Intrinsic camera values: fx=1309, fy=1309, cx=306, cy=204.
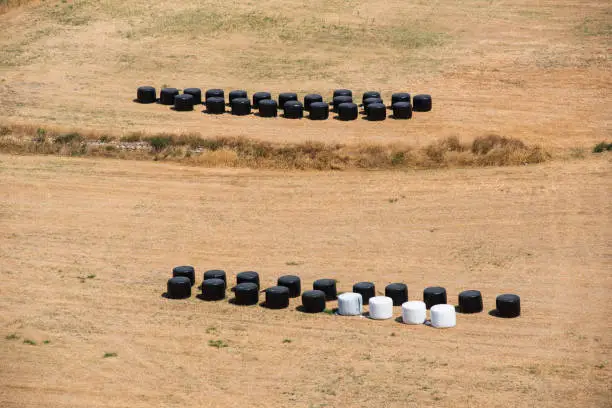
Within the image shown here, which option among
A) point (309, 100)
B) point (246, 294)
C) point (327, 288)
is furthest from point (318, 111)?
point (246, 294)

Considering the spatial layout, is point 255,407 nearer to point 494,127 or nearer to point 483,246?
point 483,246

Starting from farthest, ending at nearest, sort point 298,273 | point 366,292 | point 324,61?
point 324,61
point 298,273
point 366,292

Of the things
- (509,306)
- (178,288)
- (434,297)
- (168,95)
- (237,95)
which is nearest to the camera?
(509,306)

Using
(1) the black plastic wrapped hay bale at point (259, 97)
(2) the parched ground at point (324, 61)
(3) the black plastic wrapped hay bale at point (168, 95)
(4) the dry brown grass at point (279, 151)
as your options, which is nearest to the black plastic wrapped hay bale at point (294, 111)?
(2) the parched ground at point (324, 61)

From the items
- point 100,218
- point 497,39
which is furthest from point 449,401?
point 497,39

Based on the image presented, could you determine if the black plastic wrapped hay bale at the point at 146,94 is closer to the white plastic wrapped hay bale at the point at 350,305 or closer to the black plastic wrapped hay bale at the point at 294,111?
the black plastic wrapped hay bale at the point at 294,111

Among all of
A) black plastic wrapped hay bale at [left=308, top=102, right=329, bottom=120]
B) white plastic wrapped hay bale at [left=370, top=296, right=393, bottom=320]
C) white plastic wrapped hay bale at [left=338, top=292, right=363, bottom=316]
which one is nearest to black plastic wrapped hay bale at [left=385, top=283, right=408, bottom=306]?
white plastic wrapped hay bale at [left=370, top=296, right=393, bottom=320]

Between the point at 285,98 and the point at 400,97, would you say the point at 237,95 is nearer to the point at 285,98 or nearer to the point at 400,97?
the point at 285,98
